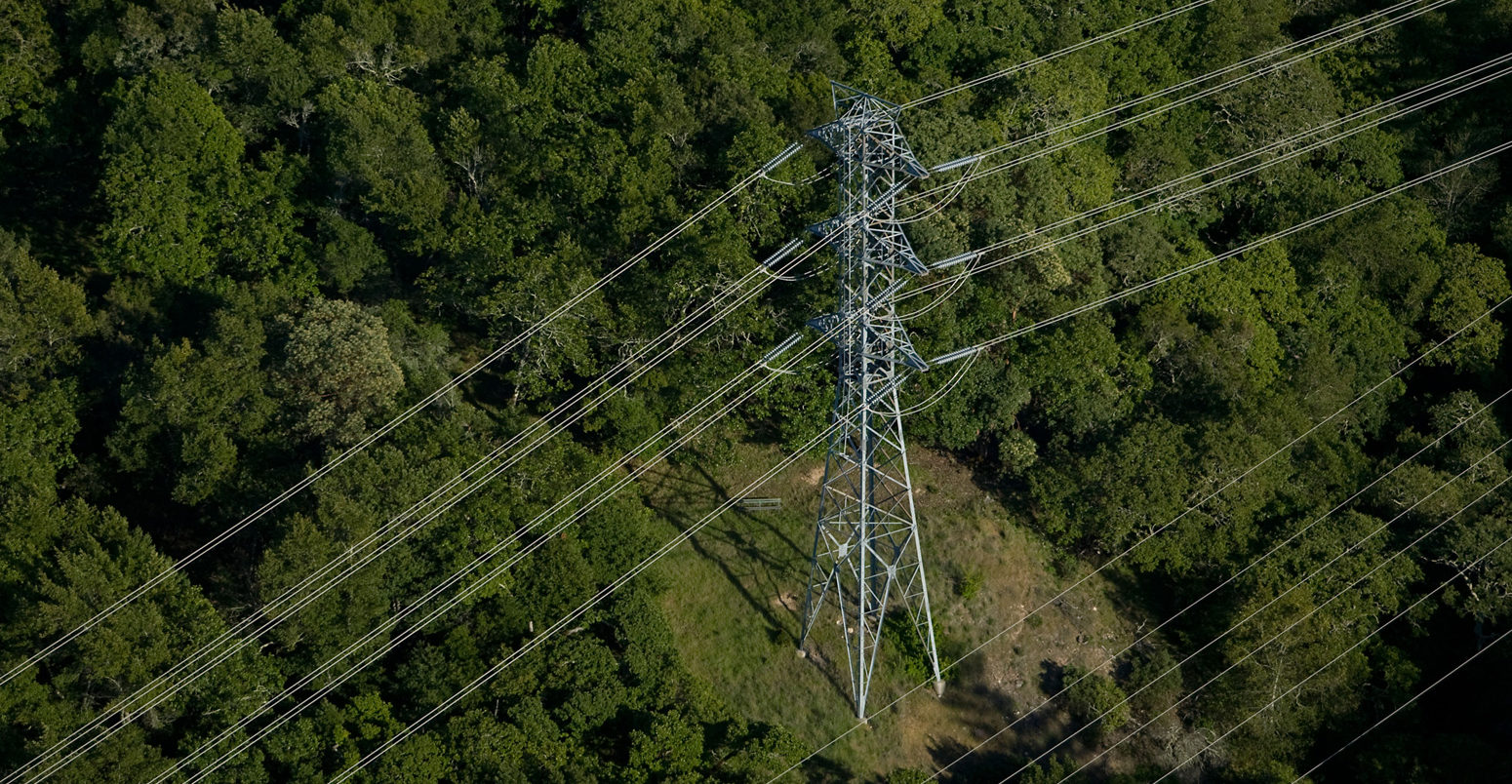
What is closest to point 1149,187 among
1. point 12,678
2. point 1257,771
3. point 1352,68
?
point 1352,68

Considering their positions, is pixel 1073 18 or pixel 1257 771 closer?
pixel 1257 771

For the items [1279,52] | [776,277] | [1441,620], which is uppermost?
[776,277]

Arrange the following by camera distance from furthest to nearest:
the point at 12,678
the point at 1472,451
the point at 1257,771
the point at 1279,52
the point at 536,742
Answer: the point at 1279,52 → the point at 1472,451 → the point at 1257,771 → the point at 536,742 → the point at 12,678

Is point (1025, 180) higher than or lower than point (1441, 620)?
higher

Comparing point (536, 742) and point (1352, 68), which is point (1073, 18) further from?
point (536, 742)

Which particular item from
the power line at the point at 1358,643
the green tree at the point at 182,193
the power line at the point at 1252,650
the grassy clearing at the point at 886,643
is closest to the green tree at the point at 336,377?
the green tree at the point at 182,193

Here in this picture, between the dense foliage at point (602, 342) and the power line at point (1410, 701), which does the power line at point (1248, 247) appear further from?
the power line at point (1410, 701)

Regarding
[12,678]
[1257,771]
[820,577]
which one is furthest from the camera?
[820,577]

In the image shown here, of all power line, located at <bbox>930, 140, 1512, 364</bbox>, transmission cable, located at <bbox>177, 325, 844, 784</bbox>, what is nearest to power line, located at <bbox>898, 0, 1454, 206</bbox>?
Result: power line, located at <bbox>930, 140, 1512, 364</bbox>
